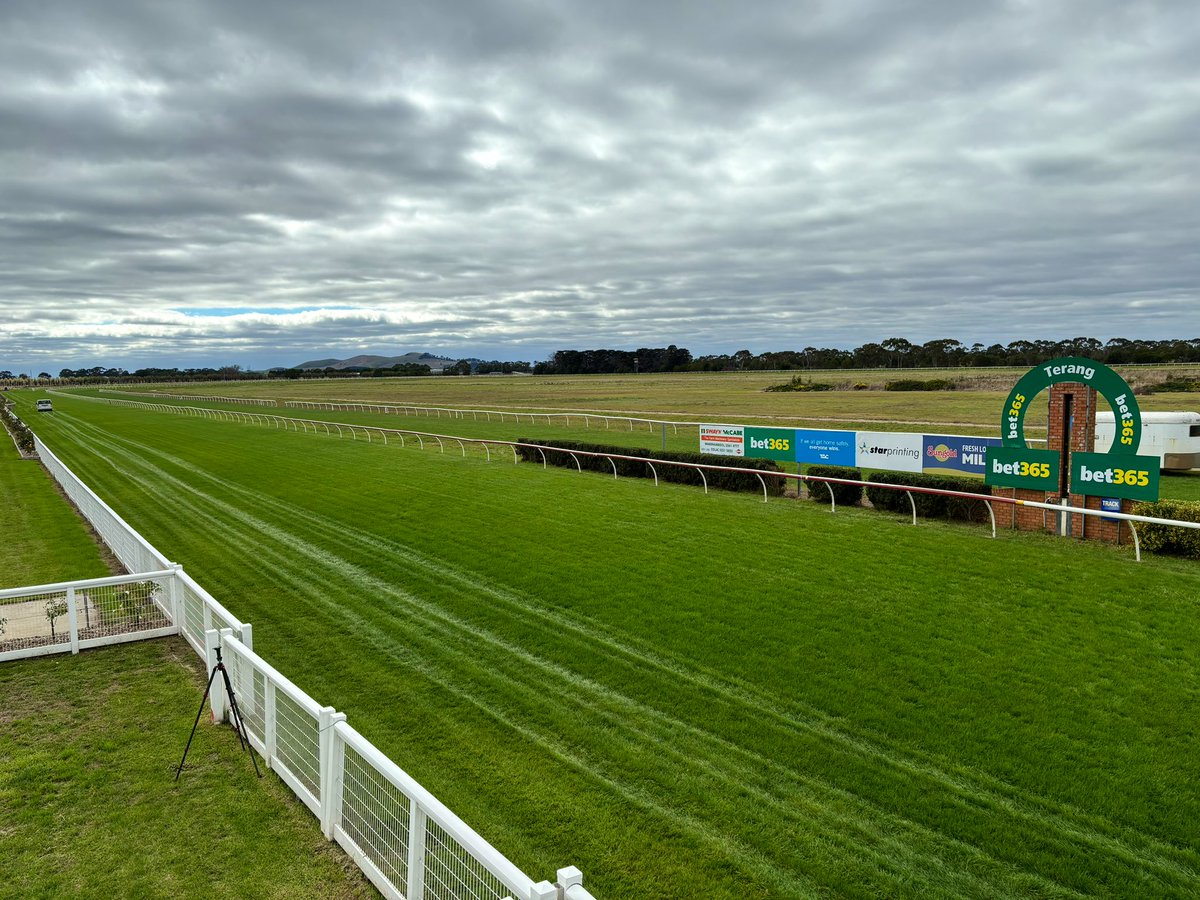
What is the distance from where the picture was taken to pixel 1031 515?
13258mm

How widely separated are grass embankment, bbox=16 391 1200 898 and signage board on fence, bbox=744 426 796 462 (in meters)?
4.33

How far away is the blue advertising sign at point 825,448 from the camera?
18094 millimetres

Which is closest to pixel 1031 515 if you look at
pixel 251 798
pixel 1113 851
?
pixel 1113 851

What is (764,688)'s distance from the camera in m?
7.19

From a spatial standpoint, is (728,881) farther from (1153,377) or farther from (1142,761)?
(1153,377)

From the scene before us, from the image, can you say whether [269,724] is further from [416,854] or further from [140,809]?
[416,854]

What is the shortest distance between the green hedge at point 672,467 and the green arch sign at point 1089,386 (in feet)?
17.3

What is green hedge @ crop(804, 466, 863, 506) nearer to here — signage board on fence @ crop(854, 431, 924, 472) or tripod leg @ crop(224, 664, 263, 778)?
signage board on fence @ crop(854, 431, 924, 472)

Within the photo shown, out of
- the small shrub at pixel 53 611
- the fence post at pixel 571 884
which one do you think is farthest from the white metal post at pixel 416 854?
the small shrub at pixel 53 611

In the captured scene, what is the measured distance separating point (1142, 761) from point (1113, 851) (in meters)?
1.36

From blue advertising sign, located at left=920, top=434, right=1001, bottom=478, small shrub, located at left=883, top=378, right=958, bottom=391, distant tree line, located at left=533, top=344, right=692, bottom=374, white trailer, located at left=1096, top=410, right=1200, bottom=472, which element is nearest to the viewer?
blue advertising sign, located at left=920, top=434, right=1001, bottom=478

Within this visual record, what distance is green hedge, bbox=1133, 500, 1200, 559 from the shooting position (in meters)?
11.1

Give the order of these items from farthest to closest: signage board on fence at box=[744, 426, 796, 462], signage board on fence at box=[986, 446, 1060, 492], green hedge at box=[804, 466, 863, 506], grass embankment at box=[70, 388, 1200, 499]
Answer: grass embankment at box=[70, 388, 1200, 499] → signage board on fence at box=[744, 426, 796, 462] → green hedge at box=[804, 466, 863, 506] → signage board on fence at box=[986, 446, 1060, 492]

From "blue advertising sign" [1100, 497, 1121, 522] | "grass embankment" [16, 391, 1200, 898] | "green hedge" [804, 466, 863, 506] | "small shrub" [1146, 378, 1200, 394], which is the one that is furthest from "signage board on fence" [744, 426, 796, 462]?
"small shrub" [1146, 378, 1200, 394]
